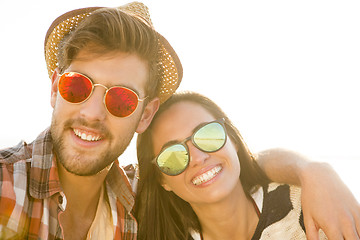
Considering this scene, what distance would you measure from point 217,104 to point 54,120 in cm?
154

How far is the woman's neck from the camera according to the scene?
8.96 ft

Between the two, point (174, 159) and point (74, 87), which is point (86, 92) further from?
point (174, 159)

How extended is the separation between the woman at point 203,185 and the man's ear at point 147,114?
0.20ft

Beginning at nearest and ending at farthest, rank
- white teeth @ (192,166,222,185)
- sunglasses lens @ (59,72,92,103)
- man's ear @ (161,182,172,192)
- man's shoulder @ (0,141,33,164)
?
man's shoulder @ (0,141,33,164) < sunglasses lens @ (59,72,92,103) < white teeth @ (192,166,222,185) < man's ear @ (161,182,172,192)

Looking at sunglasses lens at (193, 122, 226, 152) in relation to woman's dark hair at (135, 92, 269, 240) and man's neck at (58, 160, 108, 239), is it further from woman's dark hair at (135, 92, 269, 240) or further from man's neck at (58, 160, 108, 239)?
man's neck at (58, 160, 108, 239)

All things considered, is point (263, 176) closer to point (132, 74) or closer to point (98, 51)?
point (132, 74)

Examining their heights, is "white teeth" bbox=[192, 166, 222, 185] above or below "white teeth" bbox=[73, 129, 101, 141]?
below

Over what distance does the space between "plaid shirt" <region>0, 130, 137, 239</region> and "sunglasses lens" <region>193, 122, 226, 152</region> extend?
1.09 m

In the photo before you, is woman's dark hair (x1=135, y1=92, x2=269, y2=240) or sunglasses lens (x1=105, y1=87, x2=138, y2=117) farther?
woman's dark hair (x1=135, y1=92, x2=269, y2=240)

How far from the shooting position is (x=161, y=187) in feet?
10.2

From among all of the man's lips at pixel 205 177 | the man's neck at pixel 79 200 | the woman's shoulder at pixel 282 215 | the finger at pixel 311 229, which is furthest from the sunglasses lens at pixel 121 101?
the finger at pixel 311 229

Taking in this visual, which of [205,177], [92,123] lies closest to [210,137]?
[205,177]

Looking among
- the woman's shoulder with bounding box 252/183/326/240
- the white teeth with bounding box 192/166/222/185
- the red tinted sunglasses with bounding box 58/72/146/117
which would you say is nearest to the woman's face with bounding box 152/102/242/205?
the white teeth with bounding box 192/166/222/185

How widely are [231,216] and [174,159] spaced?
2.57 ft
